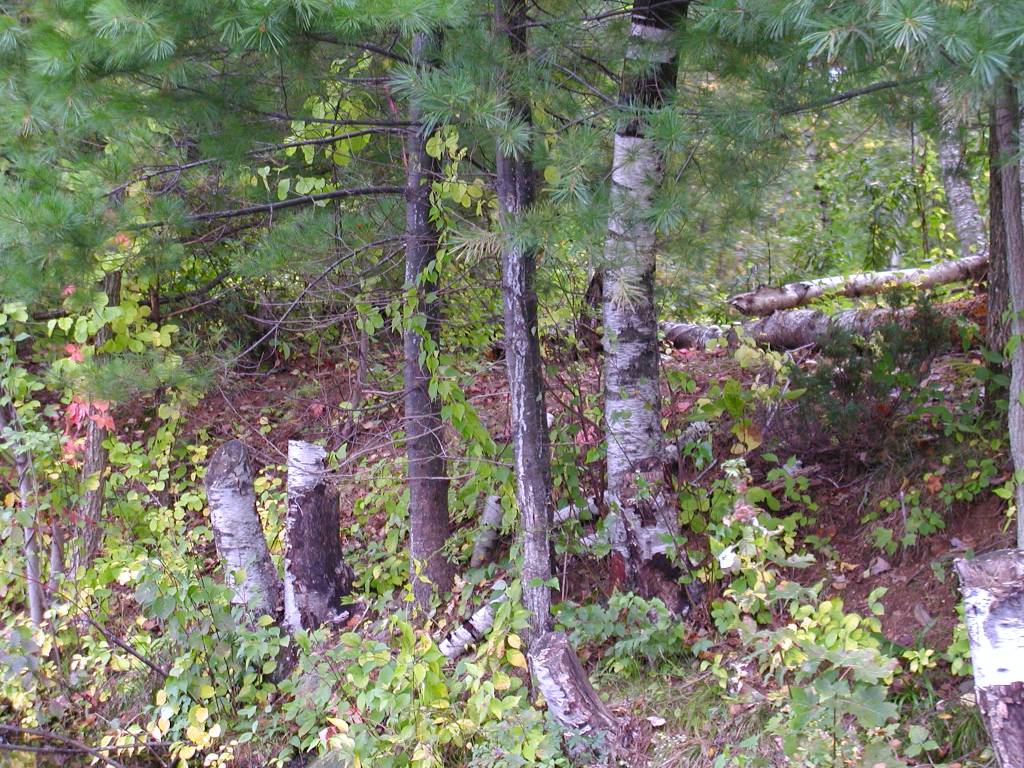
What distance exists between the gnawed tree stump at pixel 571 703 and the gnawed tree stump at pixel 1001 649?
59.0 inches

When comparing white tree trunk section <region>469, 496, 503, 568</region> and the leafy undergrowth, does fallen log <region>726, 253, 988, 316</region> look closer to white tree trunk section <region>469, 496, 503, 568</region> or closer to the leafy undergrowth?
the leafy undergrowth

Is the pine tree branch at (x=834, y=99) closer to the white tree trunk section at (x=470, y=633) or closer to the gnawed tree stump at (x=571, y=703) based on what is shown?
the gnawed tree stump at (x=571, y=703)

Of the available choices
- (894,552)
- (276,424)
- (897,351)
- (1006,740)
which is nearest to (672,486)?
(894,552)

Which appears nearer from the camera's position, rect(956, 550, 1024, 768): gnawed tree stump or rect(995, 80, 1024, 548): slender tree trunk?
rect(956, 550, 1024, 768): gnawed tree stump

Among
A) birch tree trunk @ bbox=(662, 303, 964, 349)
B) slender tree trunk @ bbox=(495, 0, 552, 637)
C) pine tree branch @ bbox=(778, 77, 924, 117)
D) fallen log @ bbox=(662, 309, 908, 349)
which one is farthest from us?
fallen log @ bbox=(662, 309, 908, 349)

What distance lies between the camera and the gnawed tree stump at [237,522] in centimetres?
508

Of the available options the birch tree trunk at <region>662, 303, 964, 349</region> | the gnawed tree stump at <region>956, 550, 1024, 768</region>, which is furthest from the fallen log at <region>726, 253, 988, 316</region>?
the gnawed tree stump at <region>956, 550, 1024, 768</region>

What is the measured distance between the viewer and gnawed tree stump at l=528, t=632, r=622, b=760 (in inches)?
146

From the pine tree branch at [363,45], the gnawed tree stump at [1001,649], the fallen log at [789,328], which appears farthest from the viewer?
the fallen log at [789,328]

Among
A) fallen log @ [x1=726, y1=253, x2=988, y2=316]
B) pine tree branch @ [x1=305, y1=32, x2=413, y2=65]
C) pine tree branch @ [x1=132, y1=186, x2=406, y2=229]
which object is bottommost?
fallen log @ [x1=726, y1=253, x2=988, y2=316]

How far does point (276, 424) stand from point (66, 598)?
2976 mm

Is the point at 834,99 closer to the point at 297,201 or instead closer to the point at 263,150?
the point at 297,201

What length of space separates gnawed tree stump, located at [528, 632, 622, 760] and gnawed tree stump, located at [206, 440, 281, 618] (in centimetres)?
202

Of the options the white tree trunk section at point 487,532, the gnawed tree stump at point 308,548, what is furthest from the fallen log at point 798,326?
the gnawed tree stump at point 308,548
